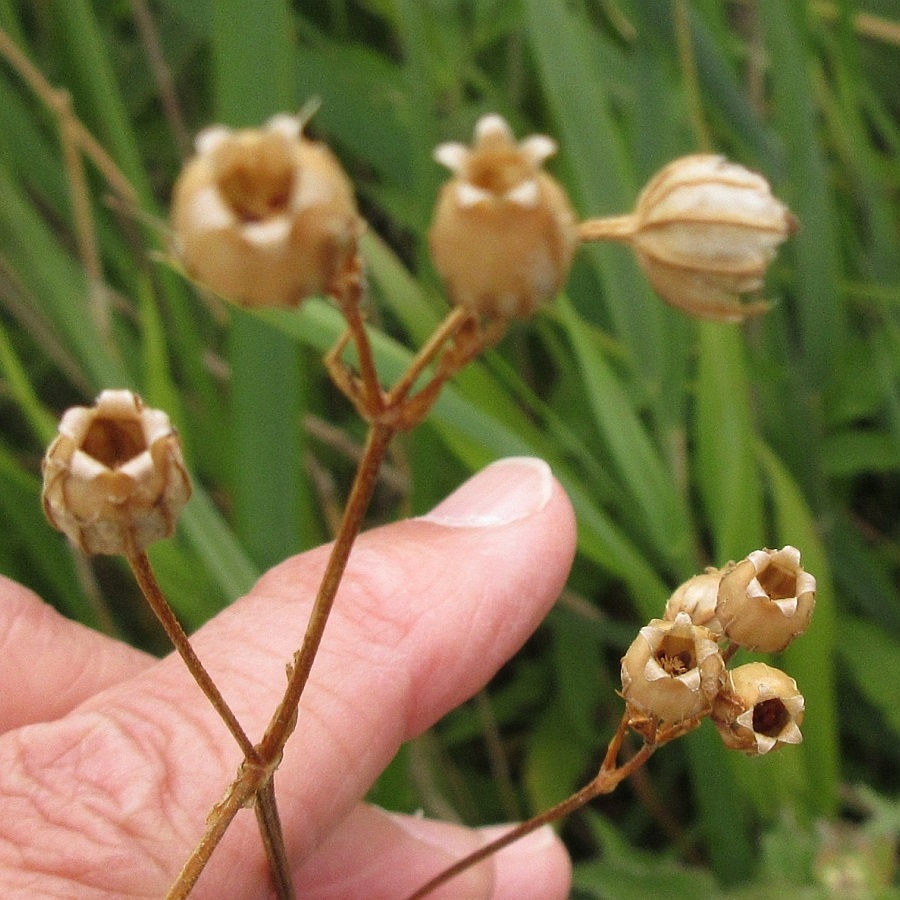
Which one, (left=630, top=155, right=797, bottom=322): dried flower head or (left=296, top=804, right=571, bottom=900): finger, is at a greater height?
(left=630, top=155, right=797, bottom=322): dried flower head

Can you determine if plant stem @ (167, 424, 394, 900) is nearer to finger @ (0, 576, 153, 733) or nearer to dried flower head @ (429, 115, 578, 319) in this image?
dried flower head @ (429, 115, 578, 319)

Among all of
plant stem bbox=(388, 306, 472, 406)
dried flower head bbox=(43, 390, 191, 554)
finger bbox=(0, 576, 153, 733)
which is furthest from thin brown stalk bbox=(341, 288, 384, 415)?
finger bbox=(0, 576, 153, 733)

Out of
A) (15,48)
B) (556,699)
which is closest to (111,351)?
(15,48)

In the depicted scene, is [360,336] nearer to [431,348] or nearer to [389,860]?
[431,348]

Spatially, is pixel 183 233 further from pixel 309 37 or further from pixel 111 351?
pixel 309 37

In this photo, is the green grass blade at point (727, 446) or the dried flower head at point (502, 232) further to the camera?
the green grass blade at point (727, 446)

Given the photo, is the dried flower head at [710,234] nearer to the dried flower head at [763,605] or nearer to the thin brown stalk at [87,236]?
the dried flower head at [763,605]

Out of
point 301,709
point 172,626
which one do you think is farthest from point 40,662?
point 172,626

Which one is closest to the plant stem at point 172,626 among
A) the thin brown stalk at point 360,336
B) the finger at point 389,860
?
the thin brown stalk at point 360,336
